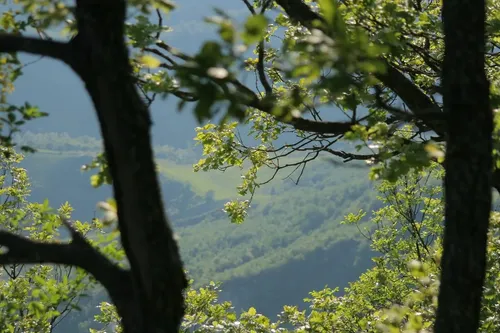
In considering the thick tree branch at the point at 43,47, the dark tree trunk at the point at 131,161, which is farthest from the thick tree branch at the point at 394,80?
the thick tree branch at the point at 43,47

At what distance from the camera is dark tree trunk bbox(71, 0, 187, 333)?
2947 mm

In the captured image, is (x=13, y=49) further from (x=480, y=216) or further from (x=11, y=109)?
(x=480, y=216)

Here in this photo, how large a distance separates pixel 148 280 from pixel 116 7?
146 cm

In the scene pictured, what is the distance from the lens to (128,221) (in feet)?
9.94

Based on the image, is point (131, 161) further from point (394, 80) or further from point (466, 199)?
point (394, 80)

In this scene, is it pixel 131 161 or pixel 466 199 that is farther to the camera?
pixel 466 199

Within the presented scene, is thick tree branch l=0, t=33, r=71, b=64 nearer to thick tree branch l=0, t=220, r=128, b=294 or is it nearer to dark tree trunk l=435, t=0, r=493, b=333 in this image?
thick tree branch l=0, t=220, r=128, b=294

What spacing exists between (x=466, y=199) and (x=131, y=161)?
2.09 metres

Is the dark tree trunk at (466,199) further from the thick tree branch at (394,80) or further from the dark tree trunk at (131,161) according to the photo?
the thick tree branch at (394,80)

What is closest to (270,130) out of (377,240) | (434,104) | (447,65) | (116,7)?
(434,104)

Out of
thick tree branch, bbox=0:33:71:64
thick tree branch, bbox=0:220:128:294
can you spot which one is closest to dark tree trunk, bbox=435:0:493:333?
thick tree branch, bbox=0:220:128:294

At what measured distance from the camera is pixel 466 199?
357 cm

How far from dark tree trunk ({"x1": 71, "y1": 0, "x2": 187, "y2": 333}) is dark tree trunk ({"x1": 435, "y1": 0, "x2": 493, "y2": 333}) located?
172cm

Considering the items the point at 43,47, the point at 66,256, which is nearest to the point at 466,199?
the point at 66,256
